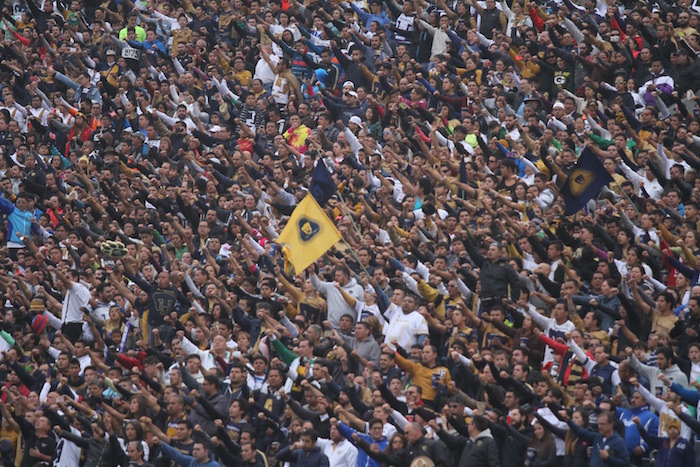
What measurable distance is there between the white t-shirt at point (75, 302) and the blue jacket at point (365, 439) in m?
5.71

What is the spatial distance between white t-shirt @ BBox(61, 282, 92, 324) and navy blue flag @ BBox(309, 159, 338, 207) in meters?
3.33

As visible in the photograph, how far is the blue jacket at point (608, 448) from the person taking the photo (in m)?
13.6

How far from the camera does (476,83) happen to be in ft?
72.3

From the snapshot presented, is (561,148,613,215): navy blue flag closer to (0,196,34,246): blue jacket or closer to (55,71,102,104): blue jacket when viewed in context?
(0,196,34,246): blue jacket

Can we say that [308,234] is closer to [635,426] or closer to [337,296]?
[337,296]

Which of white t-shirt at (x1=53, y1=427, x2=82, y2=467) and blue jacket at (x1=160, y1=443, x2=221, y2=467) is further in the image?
white t-shirt at (x1=53, y1=427, x2=82, y2=467)

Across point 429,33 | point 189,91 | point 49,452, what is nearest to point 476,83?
point 429,33

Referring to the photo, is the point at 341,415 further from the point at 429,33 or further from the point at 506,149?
the point at 429,33

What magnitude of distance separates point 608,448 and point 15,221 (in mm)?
11487

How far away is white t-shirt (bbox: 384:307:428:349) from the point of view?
55.0 feet

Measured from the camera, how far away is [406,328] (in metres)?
16.8

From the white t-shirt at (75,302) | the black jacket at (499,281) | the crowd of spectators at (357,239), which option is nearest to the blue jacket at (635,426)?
the crowd of spectators at (357,239)

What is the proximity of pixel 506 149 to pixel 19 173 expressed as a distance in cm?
802

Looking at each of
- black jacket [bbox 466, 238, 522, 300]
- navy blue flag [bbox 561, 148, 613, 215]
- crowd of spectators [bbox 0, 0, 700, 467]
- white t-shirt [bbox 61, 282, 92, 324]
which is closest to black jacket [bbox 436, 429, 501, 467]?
crowd of spectators [bbox 0, 0, 700, 467]
